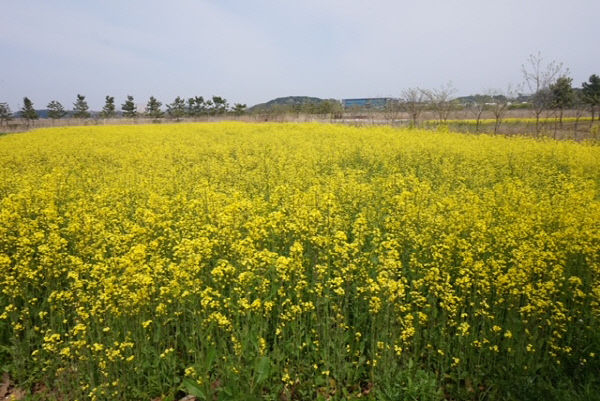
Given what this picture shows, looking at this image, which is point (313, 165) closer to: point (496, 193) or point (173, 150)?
point (496, 193)

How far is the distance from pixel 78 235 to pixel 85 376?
2.21 meters

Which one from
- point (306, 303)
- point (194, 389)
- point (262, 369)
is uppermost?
point (306, 303)

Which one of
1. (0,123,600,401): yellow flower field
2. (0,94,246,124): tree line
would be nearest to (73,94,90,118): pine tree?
(0,94,246,124): tree line

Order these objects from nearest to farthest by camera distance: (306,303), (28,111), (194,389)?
(194,389) → (306,303) → (28,111)

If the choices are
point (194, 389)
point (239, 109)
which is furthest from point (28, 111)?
point (194, 389)

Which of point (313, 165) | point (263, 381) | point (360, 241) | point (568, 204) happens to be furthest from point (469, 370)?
point (313, 165)

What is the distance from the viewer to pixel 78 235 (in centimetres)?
515

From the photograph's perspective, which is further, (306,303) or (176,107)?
(176,107)

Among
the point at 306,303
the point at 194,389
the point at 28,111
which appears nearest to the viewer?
the point at 194,389

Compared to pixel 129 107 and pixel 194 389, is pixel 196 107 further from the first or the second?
pixel 194 389

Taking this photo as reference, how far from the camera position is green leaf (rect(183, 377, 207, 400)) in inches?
129

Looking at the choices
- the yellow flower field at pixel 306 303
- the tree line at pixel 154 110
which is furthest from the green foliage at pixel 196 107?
the yellow flower field at pixel 306 303

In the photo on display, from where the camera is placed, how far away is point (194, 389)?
3.29 metres

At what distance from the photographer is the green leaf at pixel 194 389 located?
3270 mm
